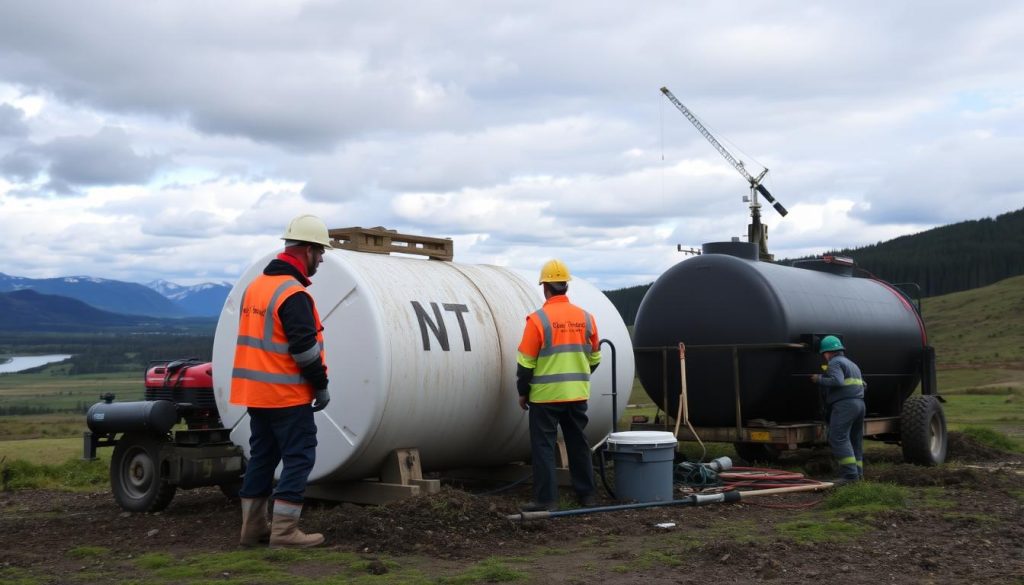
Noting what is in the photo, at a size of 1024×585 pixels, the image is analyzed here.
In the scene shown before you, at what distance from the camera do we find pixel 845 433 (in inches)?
511

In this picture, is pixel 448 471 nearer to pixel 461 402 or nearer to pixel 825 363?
pixel 461 402

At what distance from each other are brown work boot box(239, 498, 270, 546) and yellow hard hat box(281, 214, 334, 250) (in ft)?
7.06

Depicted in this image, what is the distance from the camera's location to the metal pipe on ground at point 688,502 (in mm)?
9086

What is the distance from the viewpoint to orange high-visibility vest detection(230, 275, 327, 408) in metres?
8.11

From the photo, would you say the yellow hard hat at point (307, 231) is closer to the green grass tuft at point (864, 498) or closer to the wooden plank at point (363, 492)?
the wooden plank at point (363, 492)

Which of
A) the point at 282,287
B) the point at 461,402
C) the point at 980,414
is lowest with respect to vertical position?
the point at 980,414

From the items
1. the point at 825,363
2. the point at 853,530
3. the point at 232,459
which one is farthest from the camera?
the point at 825,363

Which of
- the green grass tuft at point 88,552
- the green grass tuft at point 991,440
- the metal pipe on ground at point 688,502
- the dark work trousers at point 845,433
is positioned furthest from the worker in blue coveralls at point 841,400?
the green grass tuft at point 88,552

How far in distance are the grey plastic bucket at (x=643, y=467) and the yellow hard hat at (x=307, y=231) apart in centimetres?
399

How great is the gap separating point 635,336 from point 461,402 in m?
4.58

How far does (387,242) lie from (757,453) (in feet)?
24.3

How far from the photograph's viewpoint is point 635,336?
1456 centimetres

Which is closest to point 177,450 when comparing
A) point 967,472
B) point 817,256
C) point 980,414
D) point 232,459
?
point 232,459

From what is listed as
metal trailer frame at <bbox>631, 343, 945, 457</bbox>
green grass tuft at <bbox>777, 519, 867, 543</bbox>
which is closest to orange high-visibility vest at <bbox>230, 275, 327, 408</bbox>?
green grass tuft at <bbox>777, 519, 867, 543</bbox>
